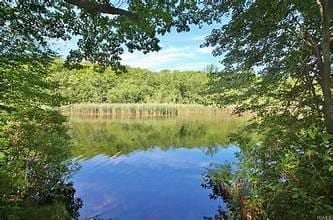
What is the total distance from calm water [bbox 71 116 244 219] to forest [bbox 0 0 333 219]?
0.73 meters

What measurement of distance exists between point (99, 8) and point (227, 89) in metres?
5.76

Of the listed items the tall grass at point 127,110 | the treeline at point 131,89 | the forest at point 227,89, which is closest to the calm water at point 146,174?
the forest at point 227,89

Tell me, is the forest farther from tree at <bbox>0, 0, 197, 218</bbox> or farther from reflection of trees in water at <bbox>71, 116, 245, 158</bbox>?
reflection of trees in water at <bbox>71, 116, 245, 158</bbox>

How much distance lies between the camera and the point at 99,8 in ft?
12.1

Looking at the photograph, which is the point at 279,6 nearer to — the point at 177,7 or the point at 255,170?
the point at 177,7

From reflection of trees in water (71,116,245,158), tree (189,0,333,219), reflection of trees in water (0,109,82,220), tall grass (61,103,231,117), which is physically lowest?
reflection of trees in water (71,116,245,158)

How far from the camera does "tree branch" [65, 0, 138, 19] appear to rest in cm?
363

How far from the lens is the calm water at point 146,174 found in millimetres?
10555

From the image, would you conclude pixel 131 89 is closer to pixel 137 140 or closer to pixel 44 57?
pixel 137 140

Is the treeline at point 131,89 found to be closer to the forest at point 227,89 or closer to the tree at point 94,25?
the forest at point 227,89

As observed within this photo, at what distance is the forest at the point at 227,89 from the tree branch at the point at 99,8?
0.01 m

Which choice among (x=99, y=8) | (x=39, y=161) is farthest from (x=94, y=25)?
(x=39, y=161)

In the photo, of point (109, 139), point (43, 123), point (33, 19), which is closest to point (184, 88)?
point (109, 139)

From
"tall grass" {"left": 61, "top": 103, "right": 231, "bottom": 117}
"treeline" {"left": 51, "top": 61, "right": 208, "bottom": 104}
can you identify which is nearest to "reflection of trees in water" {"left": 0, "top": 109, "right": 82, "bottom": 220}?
"tall grass" {"left": 61, "top": 103, "right": 231, "bottom": 117}
